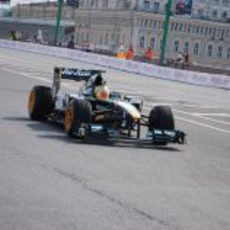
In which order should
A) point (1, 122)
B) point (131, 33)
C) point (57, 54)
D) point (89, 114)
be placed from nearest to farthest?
point (89, 114) < point (1, 122) < point (57, 54) < point (131, 33)

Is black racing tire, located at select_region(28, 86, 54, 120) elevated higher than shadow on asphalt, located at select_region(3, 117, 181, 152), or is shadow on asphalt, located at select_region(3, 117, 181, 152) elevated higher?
black racing tire, located at select_region(28, 86, 54, 120)

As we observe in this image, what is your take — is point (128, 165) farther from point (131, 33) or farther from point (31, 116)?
point (131, 33)

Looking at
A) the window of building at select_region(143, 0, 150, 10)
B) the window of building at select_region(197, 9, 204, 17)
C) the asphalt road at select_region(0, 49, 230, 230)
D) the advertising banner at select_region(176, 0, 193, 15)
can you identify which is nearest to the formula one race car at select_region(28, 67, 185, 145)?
the asphalt road at select_region(0, 49, 230, 230)

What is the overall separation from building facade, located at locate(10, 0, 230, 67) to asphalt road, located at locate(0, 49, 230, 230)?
288 feet

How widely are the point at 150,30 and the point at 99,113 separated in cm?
9114

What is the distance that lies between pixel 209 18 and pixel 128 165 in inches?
3781

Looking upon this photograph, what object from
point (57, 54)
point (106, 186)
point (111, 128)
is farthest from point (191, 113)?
point (57, 54)

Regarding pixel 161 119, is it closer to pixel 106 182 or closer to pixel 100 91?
pixel 100 91

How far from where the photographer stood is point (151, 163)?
11906 millimetres

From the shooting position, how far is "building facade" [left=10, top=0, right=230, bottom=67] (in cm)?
10412

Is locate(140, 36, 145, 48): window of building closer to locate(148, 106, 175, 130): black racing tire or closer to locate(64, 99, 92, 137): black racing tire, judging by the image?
locate(148, 106, 175, 130): black racing tire

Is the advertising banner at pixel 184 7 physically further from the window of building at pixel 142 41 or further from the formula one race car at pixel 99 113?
the window of building at pixel 142 41

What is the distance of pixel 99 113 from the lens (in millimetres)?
→ 13828

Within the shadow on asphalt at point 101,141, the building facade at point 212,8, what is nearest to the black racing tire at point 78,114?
the shadow on asphalt at point 101,141
